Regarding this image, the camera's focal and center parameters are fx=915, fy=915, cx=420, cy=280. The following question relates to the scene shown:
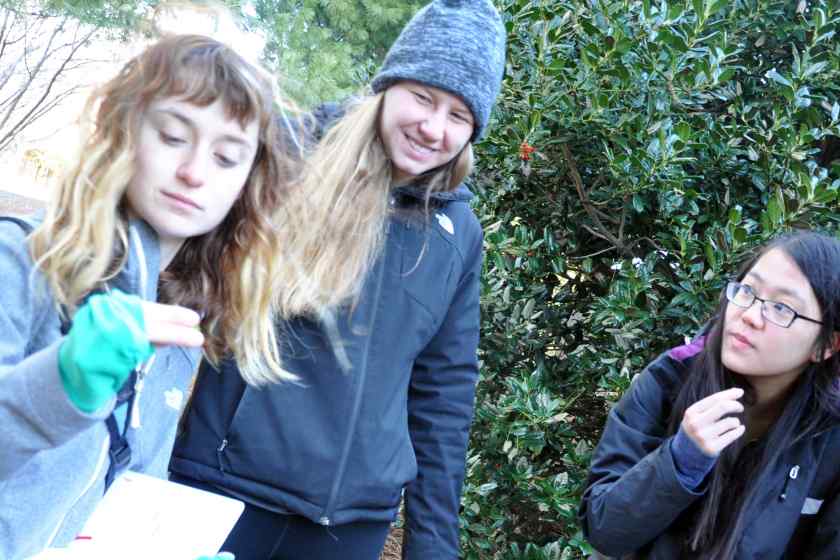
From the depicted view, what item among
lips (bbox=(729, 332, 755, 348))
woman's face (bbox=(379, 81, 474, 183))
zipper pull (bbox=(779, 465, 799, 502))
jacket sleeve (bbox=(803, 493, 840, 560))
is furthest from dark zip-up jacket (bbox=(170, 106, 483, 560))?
jacket sleeve (bbox=(803, 493, 840, 560))

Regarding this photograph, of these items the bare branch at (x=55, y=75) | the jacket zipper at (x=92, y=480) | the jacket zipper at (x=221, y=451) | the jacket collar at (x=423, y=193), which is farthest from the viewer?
the bare branch at (x=55, y=75)

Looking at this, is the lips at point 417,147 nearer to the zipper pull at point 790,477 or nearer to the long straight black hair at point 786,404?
the long straight black hair at point 786,404

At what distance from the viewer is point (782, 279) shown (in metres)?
2.36

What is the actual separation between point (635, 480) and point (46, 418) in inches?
60.1

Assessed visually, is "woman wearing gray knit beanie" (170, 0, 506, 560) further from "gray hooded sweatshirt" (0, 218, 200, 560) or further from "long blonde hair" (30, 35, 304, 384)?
"gray hooded sweatshirt" (0, 218, 200, 560)

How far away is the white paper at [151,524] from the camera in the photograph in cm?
151

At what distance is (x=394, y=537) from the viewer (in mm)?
4848

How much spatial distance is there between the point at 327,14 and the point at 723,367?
5.87 metres

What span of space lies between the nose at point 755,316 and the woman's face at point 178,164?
142cm

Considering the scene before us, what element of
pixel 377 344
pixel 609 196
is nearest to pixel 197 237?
pixel 377 344

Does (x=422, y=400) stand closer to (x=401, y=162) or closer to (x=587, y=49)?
(x=401, y=162)

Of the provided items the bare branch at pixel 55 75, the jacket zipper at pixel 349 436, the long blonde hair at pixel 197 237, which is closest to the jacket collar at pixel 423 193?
Result: the jacket zipper at pixel 349 436

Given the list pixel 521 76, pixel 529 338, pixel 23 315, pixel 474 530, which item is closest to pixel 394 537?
pixel 474 530

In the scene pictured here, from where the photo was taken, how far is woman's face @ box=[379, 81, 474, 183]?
2.26m
